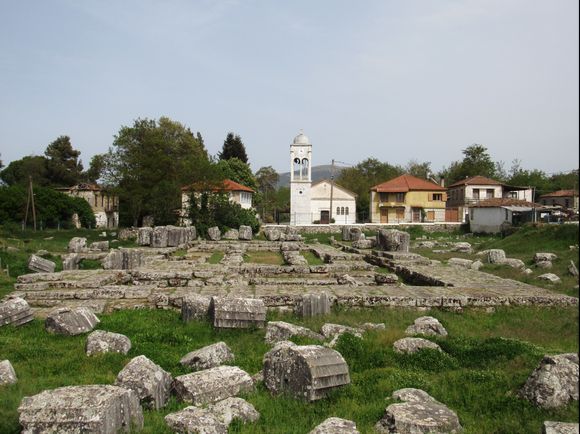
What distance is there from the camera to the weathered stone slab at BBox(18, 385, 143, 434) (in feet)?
14.3

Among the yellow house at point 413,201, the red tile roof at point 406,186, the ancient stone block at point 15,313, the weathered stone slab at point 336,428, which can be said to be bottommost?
the weathered stone slab at point 336,428

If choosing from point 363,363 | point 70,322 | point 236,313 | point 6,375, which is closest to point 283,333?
point 236,313

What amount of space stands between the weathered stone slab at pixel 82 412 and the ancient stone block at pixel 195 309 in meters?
4.19

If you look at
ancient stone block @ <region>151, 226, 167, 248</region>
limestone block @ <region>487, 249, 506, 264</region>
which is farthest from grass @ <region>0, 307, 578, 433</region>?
ancient stone block @ <region>151, 226, 167, 248</region>

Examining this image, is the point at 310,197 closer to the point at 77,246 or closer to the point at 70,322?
the point at 77,246

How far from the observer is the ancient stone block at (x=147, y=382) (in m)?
5.34

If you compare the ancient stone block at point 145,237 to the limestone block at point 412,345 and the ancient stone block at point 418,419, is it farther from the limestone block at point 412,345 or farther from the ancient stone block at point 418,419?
the ancient stone block at point 418,419

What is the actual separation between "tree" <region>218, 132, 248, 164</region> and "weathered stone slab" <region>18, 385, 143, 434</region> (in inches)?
2848

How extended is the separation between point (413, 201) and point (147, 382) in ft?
185

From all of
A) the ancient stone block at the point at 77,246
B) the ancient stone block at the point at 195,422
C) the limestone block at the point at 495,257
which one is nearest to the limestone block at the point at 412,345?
the ancient stone block at the point at 195,422

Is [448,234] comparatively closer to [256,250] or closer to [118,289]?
[256,250]

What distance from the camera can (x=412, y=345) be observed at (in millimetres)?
7207

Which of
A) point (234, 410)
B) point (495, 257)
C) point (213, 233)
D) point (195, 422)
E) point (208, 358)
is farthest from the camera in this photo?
point (213, 233)

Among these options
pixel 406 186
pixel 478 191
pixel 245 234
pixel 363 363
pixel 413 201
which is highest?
pixel 406 186
